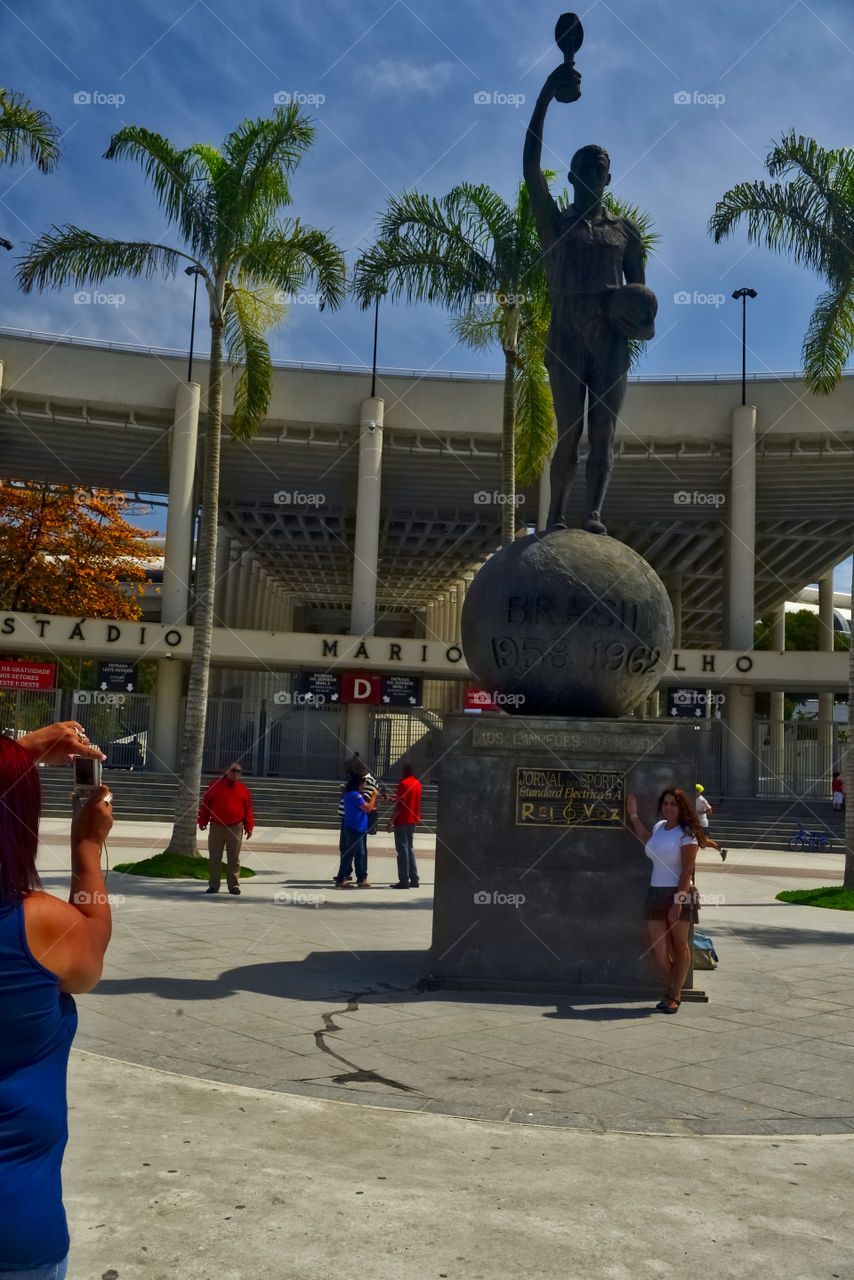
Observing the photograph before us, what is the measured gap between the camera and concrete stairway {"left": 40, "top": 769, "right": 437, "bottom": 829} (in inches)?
1066

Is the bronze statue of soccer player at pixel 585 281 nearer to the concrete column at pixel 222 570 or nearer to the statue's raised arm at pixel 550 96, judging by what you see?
the statue's raised arm at pixel 550 96

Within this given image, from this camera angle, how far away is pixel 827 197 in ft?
52.5

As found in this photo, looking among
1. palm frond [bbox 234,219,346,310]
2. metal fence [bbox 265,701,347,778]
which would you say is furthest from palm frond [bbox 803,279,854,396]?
metal fence [bbox 265,701,347,778]

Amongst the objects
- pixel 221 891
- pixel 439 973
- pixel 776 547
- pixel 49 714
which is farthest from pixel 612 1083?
pixel 776 547

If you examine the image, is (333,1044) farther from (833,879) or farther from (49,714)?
(49,714)

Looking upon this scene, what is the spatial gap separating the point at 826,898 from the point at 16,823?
14200 mm

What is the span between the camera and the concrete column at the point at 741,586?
32.2 m

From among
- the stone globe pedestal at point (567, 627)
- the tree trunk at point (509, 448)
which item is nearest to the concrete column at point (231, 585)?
the tree trunk at point (509, 448)

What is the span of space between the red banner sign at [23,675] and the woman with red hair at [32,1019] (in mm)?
29783

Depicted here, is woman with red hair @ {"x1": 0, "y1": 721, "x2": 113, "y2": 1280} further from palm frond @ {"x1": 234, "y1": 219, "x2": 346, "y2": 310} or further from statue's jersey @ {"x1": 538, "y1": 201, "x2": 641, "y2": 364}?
palm frond @ {"x1": 234, "y1": 219, "x2": 346, "y2": 310}

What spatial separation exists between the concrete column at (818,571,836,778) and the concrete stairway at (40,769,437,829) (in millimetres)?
11420

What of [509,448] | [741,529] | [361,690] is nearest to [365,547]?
[361,690]

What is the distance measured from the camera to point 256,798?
28.8 metres

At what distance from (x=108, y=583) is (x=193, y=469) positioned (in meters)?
7.29
